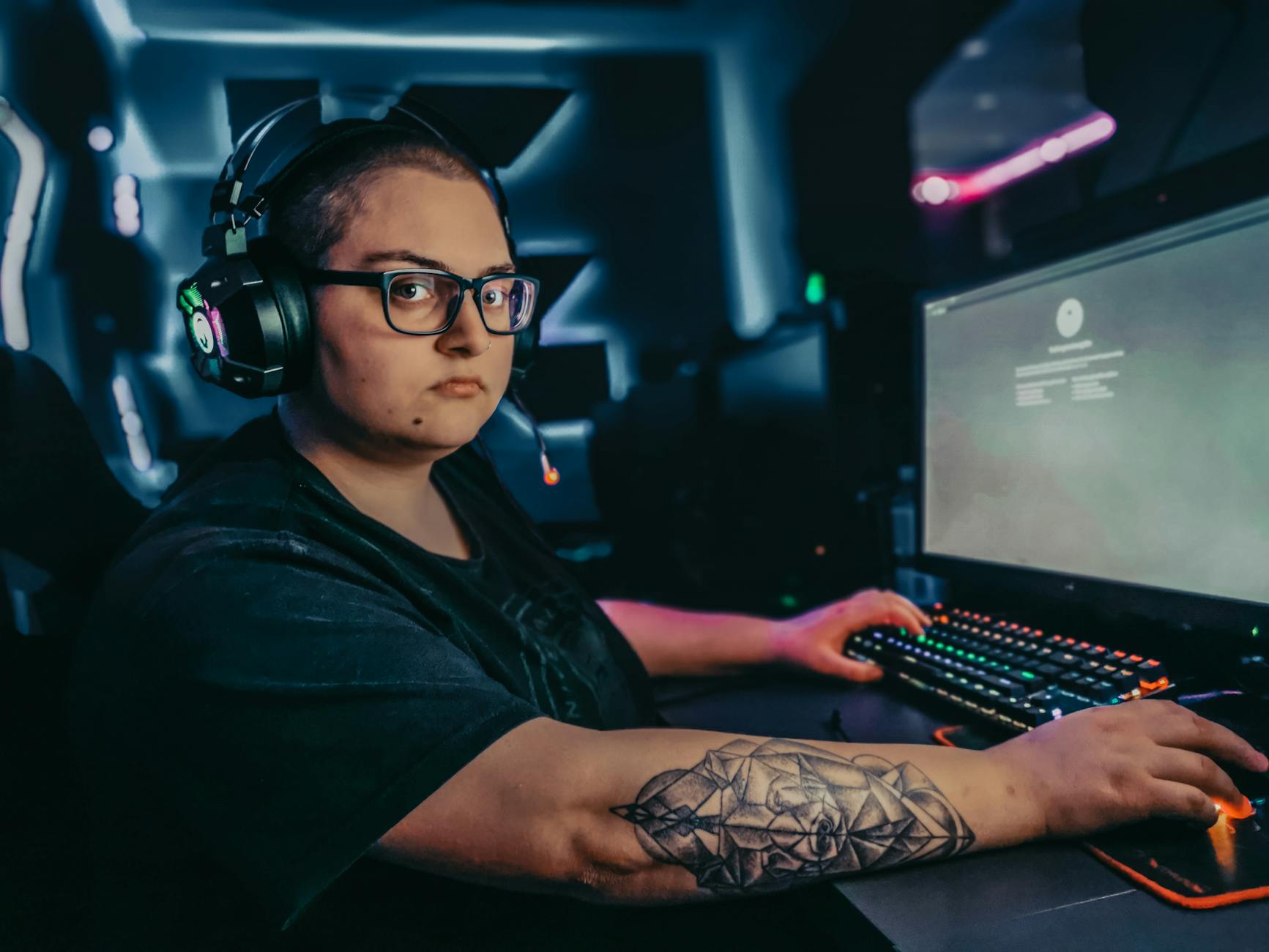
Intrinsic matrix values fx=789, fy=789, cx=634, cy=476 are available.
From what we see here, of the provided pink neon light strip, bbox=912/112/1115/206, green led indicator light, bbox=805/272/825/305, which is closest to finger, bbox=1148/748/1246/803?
green led indicator light, bbox=805/272/825/305

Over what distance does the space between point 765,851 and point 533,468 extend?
3.41 feet

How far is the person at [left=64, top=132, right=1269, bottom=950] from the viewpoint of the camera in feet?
1.74

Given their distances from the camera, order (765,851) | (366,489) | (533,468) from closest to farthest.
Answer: (765,851) → (366,489) → (533,468)

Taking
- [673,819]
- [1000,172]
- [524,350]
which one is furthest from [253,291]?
[1000,172]

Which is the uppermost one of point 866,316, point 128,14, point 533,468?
point 128,14

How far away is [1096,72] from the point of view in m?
1.27

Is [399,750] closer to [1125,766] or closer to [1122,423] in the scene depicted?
[1125,766]

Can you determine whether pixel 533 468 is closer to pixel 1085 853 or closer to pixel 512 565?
pixel 512 565

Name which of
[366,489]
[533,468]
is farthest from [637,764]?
[533,468]

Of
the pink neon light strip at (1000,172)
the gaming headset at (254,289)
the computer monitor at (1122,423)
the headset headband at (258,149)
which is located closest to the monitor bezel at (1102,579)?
the computer monitor at (1122,423)

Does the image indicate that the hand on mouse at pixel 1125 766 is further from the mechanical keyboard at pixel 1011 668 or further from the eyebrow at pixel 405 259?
the eyebrow at pixel 405 259

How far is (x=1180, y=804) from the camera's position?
55 cm

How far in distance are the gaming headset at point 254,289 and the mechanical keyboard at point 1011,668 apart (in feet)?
2.44

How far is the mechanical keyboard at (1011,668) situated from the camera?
0.71m
